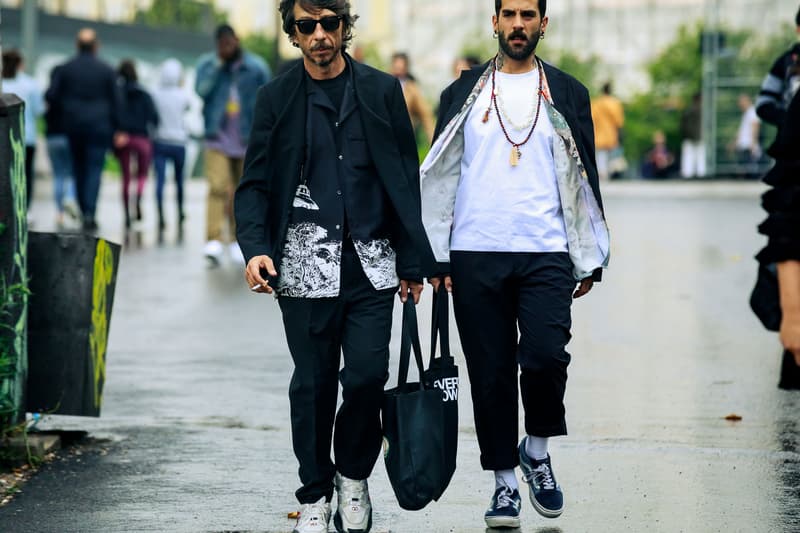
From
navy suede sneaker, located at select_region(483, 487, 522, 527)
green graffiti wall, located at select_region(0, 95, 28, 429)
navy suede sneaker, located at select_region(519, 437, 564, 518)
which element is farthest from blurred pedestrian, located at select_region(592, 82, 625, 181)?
navy suede sneaker, located at select_region(483, 487, 522, 527)

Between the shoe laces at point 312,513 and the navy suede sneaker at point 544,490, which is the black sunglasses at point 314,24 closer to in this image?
the shoe laces at point 312,513

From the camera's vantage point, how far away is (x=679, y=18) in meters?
87.8

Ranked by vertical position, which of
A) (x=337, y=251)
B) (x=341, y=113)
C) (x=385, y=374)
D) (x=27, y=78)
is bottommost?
(x=385, y=374)

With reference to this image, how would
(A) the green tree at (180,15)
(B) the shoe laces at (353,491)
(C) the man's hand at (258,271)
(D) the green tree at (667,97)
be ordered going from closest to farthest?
(C) the man's hand at (258,271) → (B) the shoe laces at (353,491) → (A) the green tree at (180,15) → (D) the green tree at (667,97)

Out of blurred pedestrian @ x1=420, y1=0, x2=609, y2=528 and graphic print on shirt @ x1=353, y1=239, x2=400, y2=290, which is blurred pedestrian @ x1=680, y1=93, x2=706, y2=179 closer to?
blurred pedestrian @ x1=420, y1=0, x2=609, y2=528

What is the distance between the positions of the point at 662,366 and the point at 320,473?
4.50 m

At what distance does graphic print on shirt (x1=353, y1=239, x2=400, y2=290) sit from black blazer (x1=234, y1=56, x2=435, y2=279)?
0.04 metres

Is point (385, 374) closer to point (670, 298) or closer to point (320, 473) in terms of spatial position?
point (320, 473)

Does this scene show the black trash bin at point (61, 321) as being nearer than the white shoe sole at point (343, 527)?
No

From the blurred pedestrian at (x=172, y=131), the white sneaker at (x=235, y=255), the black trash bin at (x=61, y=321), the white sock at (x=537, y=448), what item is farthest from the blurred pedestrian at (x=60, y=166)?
the white sock at (x=537, y=448)

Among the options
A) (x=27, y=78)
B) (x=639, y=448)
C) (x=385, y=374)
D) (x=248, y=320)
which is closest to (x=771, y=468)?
(x=639, y=448)

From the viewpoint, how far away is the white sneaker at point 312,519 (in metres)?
5.68

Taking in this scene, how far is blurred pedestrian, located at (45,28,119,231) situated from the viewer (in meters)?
19.3

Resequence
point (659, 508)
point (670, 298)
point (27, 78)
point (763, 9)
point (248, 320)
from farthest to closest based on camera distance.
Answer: point (763, 9)
point (27, 78)
point (670, 298)
point (248, 320)
point (659, 508)
